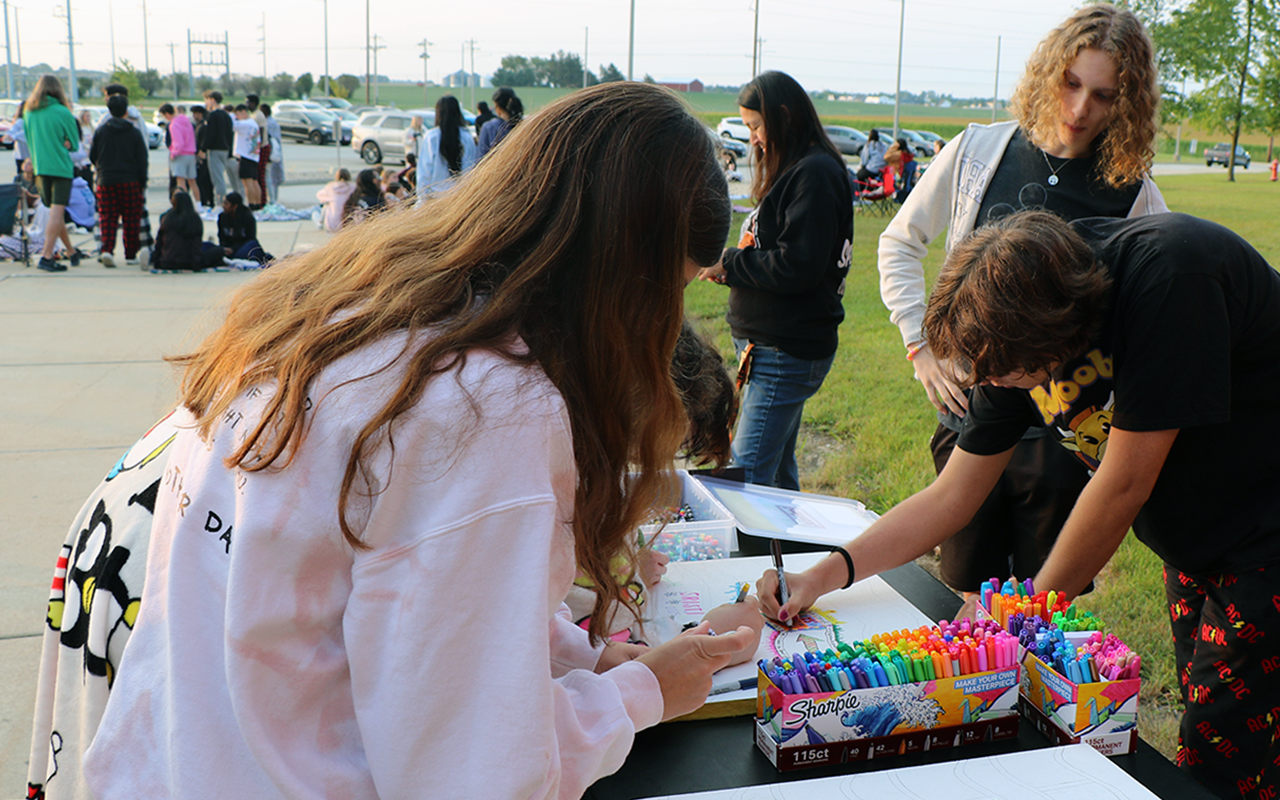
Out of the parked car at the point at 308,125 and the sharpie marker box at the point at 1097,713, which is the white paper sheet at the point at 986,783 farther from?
the parked car at the point at 308,125

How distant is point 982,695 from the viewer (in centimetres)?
121

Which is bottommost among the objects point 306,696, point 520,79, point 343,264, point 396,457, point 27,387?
point 27,387

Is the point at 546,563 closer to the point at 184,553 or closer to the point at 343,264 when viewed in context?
the point at 184,553

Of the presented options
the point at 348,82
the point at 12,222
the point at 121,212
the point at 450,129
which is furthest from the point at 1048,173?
the point at 348,82

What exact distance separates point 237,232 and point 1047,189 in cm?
851

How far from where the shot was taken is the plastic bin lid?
6.13 feet

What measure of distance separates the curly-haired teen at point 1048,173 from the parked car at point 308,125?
2843 cm

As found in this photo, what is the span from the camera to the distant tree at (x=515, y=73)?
178 feet

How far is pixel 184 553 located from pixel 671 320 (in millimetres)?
524

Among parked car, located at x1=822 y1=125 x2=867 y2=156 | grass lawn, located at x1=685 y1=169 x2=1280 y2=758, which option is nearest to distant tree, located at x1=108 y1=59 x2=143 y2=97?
parked car, located at x1=822 y1=125 x2=867 y2=156

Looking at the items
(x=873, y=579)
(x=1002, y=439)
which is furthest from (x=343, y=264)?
(x=1002, y=439)

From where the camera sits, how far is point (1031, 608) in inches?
52.7

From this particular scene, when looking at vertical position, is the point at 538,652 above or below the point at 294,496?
below

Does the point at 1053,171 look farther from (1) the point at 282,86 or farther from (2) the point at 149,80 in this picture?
(2) the point at 149,80
